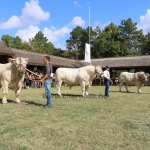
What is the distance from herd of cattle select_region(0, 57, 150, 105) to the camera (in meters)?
8.32

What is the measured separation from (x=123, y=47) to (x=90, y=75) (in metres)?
46.0

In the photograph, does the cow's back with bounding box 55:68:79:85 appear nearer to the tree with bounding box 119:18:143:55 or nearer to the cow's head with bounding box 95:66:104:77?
the cow's head with bounding box 95:66:104:77

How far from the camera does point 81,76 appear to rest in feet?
37.5

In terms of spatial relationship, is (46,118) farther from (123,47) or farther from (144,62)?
(123,47)

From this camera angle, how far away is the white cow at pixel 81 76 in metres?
11.4

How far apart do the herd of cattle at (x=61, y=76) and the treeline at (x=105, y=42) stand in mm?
37581

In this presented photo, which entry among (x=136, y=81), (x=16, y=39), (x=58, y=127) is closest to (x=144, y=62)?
(x=136, y=81)

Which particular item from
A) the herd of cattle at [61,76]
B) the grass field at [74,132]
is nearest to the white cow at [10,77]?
the herd of cattle at [61,76]

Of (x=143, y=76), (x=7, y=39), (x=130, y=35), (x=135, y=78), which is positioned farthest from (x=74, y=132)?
(x=130, y=35)

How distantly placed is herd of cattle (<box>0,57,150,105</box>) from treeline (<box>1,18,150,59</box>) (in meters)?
37.6

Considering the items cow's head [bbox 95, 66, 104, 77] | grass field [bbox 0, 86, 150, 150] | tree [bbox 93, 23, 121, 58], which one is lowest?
grass field [bbox 0, 86, 150, 150]

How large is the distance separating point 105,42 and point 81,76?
42.3m

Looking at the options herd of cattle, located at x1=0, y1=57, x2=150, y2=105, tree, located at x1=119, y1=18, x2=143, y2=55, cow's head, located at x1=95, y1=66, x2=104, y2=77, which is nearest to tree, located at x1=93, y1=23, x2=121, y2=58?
tree, located at x1=119, y1=18, x2=143, y2=55

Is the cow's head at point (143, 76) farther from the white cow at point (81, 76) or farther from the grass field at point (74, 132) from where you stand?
the grass field at point (74, 132)
